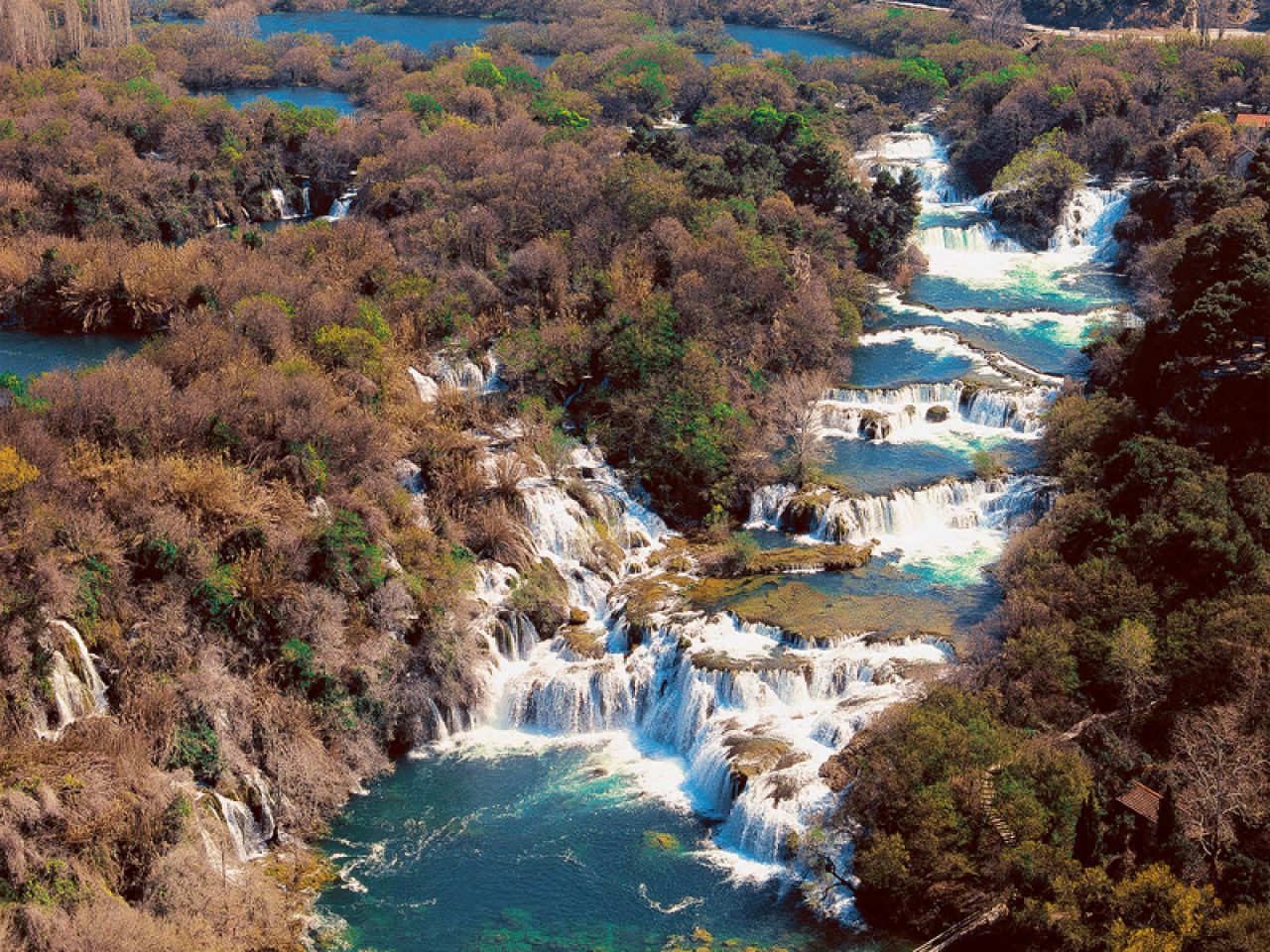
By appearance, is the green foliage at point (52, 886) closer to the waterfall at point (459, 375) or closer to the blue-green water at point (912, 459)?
the waterfall at point (459, 375)

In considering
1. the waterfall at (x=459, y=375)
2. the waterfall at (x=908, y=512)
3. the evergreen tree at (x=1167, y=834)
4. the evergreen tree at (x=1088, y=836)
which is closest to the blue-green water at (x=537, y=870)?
the evergreen tree at (x=1088, y=836)

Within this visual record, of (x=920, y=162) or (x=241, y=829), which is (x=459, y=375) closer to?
(x=241, y=829)

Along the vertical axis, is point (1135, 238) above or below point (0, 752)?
above

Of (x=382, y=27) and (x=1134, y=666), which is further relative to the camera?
(x=382, y=27)

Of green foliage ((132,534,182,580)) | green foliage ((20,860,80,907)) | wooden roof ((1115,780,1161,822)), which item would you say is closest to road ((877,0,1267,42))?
wooden roof ((1115,780,1161,822))

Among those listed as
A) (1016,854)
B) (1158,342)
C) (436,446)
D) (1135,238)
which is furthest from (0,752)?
(1135,238)

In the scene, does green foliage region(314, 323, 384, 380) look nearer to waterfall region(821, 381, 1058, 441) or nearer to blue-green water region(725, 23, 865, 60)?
Result: waterfall region(821, 381, 1058, 441)

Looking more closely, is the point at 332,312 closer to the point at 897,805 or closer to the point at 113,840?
the point at 113,840

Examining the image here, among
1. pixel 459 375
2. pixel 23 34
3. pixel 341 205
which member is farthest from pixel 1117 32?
pixel 459 375
